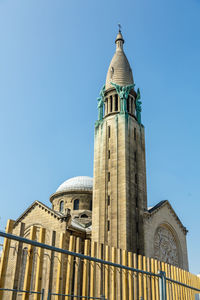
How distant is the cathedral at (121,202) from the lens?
90.1 feet

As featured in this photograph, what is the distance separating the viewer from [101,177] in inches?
1211

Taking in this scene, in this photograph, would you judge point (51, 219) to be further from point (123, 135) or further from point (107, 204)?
point (123, 135)

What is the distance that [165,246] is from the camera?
3062cm

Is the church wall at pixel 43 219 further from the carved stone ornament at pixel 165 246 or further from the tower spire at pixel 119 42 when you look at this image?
the tower spire at pixel 119 42

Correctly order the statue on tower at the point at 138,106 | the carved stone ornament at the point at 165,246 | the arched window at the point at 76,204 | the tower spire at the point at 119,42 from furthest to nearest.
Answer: the tower spire at the point at 119,42, the arched window at the point at 76,204, the statue on tower at the point at 138,106, the carved stone ornament at the point at 165,246

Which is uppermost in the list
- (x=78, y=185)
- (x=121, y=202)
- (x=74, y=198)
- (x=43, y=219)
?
(x=78, y=185)

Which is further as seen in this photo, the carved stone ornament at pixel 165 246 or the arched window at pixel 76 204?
the arched window at pixel 76 204

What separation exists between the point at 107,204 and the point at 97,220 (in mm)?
1796

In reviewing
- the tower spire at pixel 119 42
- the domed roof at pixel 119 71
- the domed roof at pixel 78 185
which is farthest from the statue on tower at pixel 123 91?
the domed roof at pixel 78 185

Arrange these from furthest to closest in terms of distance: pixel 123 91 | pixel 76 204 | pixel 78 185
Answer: pixel 78 185 < pixel 76 204 < pixel 123 91

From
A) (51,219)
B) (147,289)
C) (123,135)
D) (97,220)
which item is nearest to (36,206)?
(51,219)

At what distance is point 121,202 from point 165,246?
22.8ft

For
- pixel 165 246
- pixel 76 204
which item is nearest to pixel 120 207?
pixel 165 246

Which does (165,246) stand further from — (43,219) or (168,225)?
(43,219)
